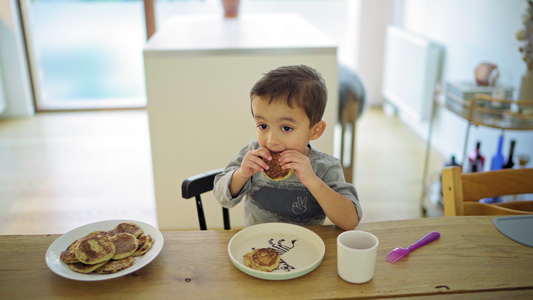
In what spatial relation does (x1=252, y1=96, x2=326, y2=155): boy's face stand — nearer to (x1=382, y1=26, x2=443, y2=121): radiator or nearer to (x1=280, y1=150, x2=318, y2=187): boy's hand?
(x1=280, y1=150, x2=318, y2=187): boy's hand

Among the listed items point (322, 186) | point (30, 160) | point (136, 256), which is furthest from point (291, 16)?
point (136, 256)

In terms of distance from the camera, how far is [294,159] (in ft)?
3.61

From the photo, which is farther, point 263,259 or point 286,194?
point 286,194

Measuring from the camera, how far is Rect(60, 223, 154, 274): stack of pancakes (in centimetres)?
95

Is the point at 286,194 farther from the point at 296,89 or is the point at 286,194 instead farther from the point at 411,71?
the point at 411,71

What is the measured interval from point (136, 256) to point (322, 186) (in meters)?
0.44

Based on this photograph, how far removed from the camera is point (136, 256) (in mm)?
1000

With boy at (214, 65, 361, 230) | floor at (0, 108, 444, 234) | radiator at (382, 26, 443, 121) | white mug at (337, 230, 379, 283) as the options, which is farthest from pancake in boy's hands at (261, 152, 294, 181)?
radiator at (382, 26, 443, 121)

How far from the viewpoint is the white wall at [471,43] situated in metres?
2.62

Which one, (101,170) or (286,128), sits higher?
(286,128)

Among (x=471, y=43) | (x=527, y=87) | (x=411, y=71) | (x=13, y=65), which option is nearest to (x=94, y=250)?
(x=527, y=87)

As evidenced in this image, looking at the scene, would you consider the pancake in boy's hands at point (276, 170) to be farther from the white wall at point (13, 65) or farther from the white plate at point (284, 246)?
the white wall at point (13, 65)

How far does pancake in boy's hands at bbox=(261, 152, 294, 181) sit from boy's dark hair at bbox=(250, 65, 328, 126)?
0.13m

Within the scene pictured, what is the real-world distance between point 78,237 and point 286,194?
0.52 meters
